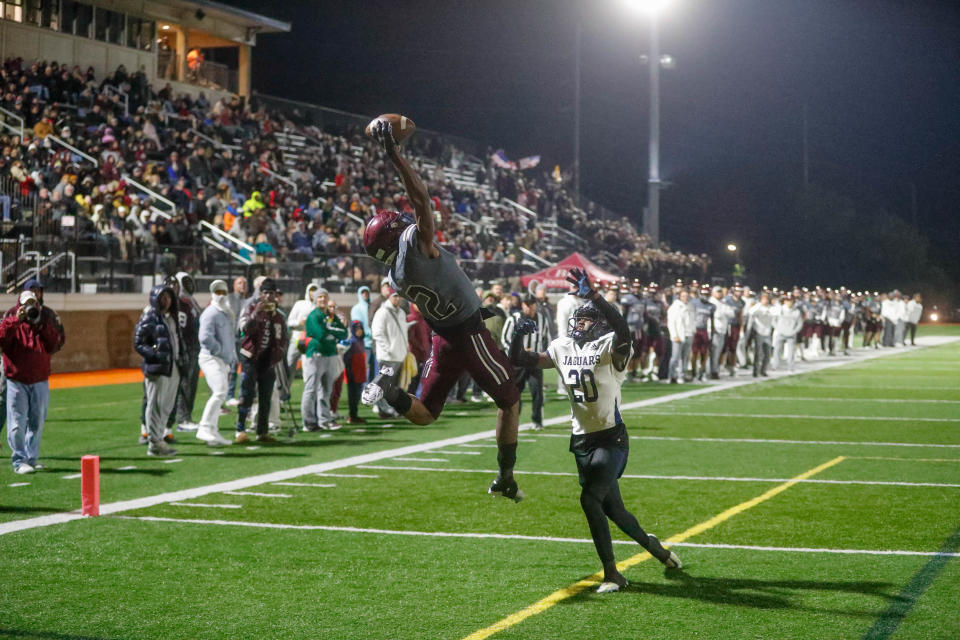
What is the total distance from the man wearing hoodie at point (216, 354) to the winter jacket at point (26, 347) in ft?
7.55

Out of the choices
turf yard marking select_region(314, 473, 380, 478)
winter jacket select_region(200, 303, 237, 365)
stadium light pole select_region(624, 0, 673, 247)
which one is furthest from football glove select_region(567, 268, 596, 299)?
stadium light pole select_region(624, 0, 673, 247)

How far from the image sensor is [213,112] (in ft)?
108

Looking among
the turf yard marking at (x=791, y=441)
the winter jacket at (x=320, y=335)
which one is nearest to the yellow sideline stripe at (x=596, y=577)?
the turf yard marking at (x=791, y=441)

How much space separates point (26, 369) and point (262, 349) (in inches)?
110

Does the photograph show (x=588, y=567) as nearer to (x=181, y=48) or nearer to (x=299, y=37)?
(x=181, y=48)

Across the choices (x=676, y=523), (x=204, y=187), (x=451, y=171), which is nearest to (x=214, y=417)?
(x=676, y=523)

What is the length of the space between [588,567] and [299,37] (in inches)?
1599

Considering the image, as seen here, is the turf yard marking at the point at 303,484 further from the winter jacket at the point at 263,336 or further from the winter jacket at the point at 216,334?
the winter jacket at the point at 216,334

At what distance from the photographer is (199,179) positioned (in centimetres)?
2805

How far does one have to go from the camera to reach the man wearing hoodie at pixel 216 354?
13.8 m

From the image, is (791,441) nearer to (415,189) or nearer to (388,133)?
(415,189)

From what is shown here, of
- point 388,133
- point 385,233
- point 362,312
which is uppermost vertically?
point 388,133

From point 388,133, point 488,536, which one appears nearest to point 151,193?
point 488,536

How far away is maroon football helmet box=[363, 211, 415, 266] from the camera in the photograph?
690cm
